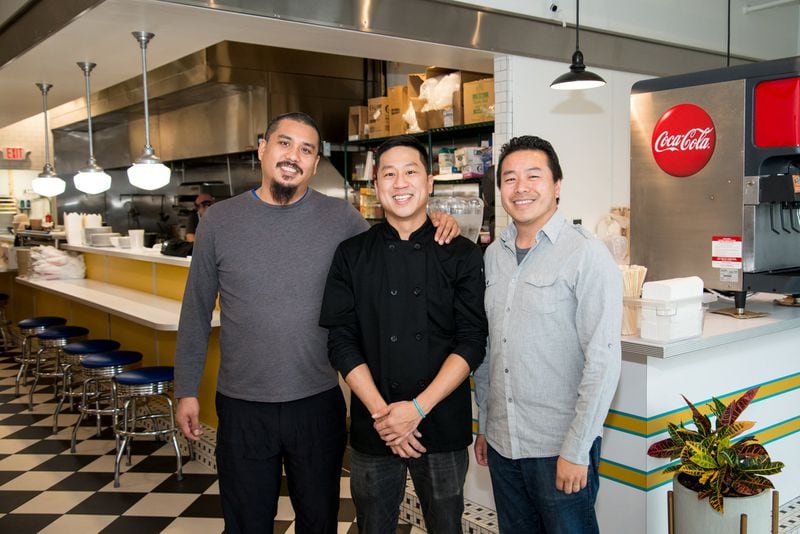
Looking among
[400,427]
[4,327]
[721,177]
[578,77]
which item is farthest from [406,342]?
[4,327]

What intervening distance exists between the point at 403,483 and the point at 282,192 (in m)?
1.03

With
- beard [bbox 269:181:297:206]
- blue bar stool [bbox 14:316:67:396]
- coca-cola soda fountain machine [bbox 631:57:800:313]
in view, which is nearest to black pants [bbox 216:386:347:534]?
beard [bbox 269:181:297:206]

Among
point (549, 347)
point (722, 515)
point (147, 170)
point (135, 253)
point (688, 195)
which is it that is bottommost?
point (722, 515)

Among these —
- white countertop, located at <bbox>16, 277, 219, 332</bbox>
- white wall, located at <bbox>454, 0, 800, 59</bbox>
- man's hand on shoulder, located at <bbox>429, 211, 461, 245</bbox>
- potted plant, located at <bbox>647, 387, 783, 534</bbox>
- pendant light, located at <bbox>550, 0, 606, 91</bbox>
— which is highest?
white wall, located at <bbox>454, 0, 800, 59</bbox>

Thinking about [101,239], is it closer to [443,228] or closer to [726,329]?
[443,228]

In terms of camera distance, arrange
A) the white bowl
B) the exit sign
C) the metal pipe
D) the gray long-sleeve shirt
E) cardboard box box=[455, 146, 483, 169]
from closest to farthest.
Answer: the gray long-sleeve shirt, cardboard box box=[455, 146, 483, 169], the metal pipe, the white bowl, the exit sign

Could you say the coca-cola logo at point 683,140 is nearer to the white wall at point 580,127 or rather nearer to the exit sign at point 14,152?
the white wall at point 580,127

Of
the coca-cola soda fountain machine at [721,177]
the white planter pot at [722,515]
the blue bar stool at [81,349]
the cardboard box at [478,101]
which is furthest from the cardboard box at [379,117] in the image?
the white planter pot at [722,515]

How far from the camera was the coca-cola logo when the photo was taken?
3480 millimetres

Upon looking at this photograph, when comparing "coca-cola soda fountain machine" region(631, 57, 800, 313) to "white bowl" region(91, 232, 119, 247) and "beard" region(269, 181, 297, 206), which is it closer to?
"beard" region(269, 181, 297, 206)

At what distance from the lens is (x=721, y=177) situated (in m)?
3.42

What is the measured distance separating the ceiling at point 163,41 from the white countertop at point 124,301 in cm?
169

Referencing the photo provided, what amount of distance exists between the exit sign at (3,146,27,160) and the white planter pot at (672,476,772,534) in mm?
13766

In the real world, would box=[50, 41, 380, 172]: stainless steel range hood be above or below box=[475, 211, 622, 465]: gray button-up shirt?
above
